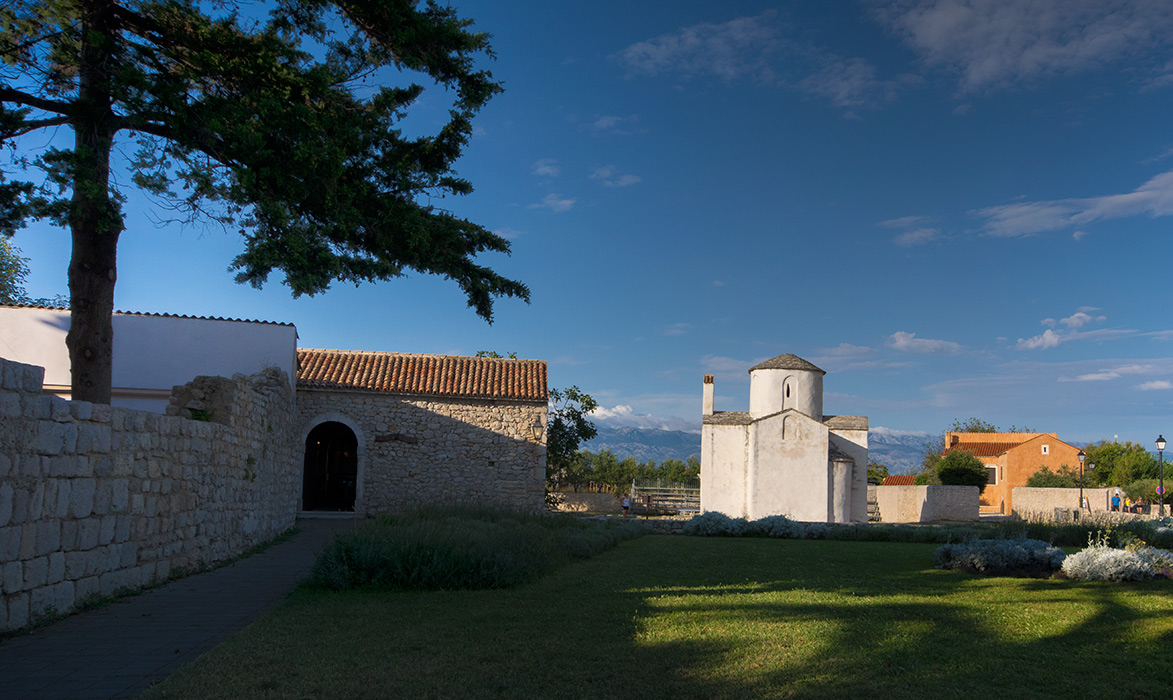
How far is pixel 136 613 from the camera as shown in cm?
673

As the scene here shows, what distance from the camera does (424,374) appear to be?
23219mm

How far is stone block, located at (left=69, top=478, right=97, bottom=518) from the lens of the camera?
21.9ft

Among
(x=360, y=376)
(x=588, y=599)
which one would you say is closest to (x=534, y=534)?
(x=588, y=599)

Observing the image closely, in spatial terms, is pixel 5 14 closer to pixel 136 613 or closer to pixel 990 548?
pixel 136 613

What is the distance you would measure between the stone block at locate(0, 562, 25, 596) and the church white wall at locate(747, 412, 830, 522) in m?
28.6

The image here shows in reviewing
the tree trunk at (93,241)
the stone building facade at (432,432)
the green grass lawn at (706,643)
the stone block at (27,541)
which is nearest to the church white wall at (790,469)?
the stone building facade at (432,432)

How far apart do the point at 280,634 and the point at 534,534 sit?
5438 mm

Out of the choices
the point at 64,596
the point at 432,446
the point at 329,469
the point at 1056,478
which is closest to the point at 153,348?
the point at 432,446

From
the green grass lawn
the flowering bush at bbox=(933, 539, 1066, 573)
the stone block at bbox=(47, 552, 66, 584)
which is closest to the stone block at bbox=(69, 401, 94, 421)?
the stone block at bbox=(47, 552, 66, 584)

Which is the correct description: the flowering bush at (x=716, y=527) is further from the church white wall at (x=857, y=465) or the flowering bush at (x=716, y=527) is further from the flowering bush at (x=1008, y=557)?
the church white wall at (x=857, y=465)

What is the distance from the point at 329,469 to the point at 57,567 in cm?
1980

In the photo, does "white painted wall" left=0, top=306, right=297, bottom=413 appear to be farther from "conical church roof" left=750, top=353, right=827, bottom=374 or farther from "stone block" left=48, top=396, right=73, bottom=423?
"conical church roof" left=750, top=353, right=827, bottom=374

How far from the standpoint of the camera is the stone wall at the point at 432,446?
70.6 feet

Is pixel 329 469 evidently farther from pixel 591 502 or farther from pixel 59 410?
pixel 59 410
